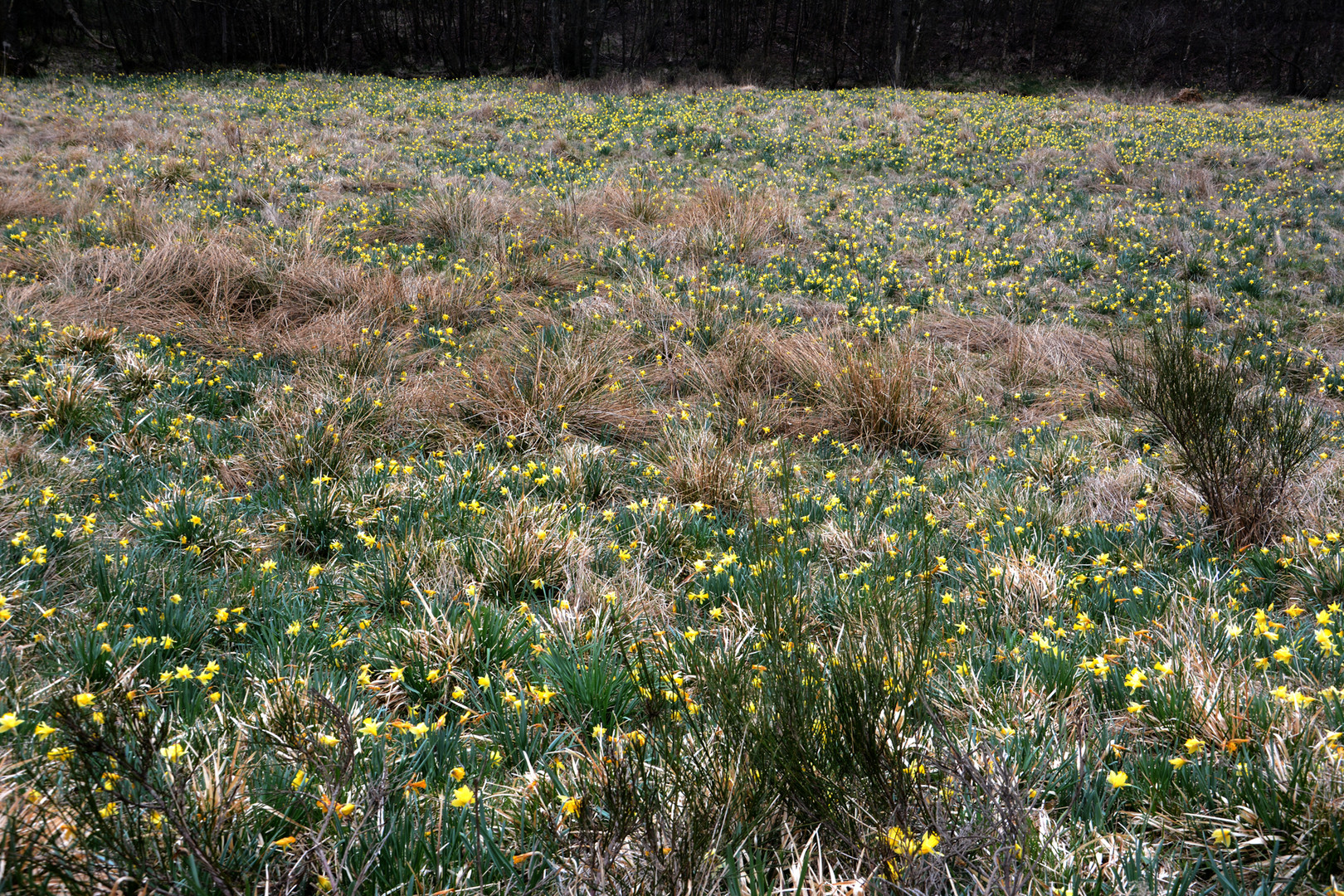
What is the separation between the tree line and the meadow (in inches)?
836

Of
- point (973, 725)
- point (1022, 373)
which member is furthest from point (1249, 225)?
point (973, 725)

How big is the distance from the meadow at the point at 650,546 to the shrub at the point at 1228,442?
0.10 ft

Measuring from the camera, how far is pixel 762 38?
41.6m

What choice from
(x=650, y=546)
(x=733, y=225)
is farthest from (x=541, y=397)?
(x=733, y=225)

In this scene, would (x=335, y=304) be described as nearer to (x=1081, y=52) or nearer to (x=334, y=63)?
(x=334, y=63)

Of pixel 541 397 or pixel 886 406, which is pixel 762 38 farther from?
pixel 541 397

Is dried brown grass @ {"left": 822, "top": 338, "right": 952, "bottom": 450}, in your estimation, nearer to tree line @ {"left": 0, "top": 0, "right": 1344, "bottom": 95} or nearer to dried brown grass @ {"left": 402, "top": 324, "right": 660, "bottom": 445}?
dried brown grass @ {"left": 402, "top": 324, "right": 660, "bottom": 445}

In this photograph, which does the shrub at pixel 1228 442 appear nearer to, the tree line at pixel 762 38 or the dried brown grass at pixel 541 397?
the dried brown grass at pixel 541 397

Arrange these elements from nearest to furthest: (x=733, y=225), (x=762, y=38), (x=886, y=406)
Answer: (x=886, y=406) < (x=733, y=225) < (x=762, y=38)

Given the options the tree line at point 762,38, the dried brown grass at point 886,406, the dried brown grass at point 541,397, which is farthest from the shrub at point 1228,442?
the tree line at point 762,38

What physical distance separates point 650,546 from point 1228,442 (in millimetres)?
3145

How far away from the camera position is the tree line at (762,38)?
91.6 feet

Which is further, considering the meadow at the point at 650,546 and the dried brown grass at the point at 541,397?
the dried brown grass at the point at 541,397

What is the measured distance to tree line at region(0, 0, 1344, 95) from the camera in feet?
91.6
